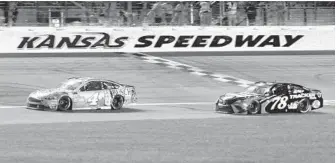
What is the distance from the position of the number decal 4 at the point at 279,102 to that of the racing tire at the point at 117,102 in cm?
364

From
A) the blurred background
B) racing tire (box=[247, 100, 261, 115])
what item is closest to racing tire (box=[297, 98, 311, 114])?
racing tire (box=[247, 100, 261, 115])

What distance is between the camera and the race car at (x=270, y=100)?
17.9 m

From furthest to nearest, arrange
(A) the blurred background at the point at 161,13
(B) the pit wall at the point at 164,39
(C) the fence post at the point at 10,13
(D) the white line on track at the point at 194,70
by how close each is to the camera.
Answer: (A) the blurred background at the point at 161,13 → (C) the fence post at the point at 10,13 → (B) the pit wall at the point at 164,39 → (D) the white line on track at the point at 194,70

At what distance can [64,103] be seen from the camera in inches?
709

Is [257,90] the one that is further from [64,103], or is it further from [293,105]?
[64,103]

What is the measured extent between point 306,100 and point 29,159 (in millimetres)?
8565

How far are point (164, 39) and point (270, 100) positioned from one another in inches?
371

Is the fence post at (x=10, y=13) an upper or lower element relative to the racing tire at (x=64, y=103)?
upper

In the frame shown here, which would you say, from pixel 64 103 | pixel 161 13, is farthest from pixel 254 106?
pixel 161 13

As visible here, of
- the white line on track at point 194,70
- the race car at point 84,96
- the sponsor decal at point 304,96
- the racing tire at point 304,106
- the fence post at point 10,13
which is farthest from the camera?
the fence post at point 10,13

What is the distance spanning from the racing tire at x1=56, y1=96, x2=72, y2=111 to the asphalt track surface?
19 cm

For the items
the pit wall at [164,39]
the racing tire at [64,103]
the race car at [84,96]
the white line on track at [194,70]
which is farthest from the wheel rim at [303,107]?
the pit wall at [164,39]

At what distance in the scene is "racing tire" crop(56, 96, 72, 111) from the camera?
17.9 m

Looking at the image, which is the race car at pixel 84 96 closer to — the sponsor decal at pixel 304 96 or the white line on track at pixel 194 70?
the sponsor decal at pixel 304 96
